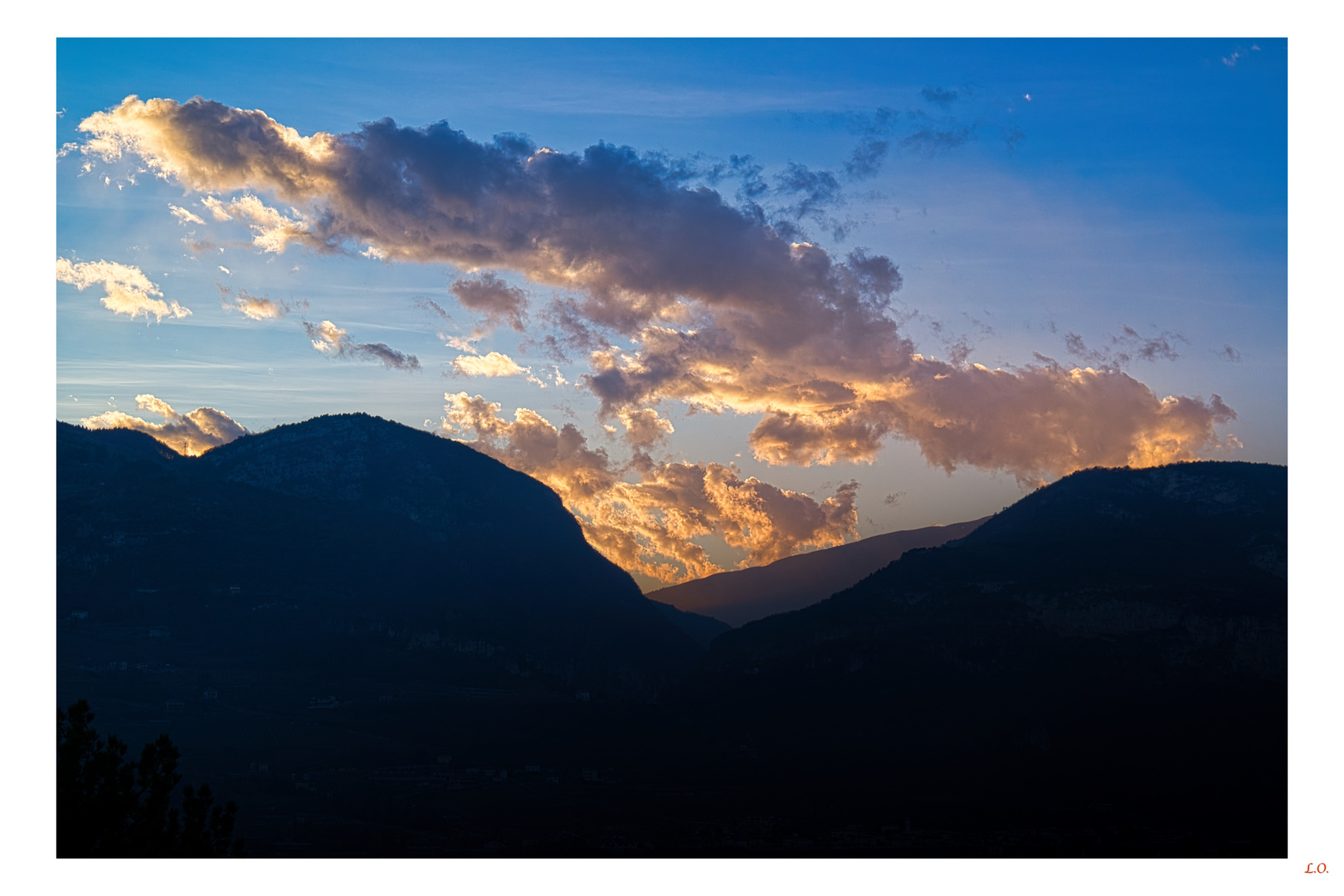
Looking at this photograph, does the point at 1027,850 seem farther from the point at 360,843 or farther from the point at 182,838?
the point at 182,838

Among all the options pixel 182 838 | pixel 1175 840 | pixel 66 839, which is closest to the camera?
pixel 66 839
